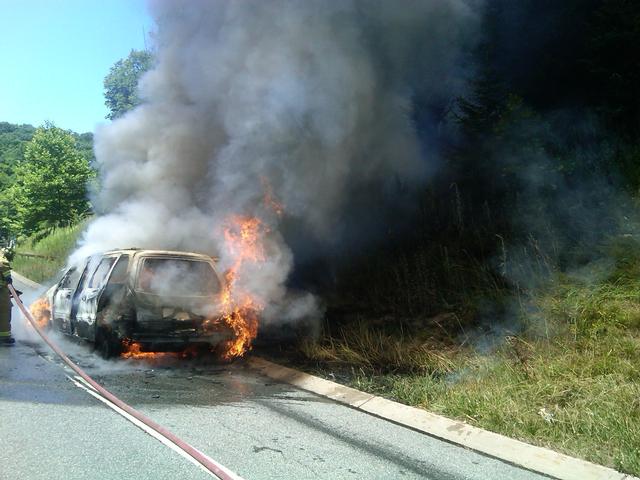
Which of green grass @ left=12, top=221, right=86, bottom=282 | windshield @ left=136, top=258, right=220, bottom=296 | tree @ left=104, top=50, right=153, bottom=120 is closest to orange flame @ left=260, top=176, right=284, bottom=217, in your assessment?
windshield @ left=136, top=258, right=220, bottom=296

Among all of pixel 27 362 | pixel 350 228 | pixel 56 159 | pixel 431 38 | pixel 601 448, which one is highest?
pixel 56 159

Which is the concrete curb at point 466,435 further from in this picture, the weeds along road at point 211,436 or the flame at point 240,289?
the flame at point 240,289

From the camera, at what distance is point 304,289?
9789mm

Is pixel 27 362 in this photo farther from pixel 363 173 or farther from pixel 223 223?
pixel 363 173

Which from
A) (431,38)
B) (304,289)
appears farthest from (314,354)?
(431,38)

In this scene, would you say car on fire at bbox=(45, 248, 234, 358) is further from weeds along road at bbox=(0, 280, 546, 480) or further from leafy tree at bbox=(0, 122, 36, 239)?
leafy tree at bbox=(0, 122, 36, 239)

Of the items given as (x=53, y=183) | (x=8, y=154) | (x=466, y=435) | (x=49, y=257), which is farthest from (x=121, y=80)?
(x=466, y=435)

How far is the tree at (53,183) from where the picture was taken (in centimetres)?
2716

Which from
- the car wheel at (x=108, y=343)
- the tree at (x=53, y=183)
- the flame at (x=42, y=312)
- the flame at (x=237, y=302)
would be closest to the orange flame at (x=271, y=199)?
the flame at (x=237, y=302)

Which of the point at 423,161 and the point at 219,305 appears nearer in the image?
the point at 219,305

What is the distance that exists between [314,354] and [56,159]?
80.5ft

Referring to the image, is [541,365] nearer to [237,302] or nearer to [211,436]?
[211,436]

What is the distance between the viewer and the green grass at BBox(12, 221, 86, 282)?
20.0 m

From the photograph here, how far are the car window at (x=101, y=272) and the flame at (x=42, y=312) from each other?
250 cm
